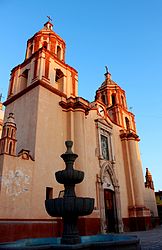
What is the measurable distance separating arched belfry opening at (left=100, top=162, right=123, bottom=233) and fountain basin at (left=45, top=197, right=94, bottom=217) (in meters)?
8.44

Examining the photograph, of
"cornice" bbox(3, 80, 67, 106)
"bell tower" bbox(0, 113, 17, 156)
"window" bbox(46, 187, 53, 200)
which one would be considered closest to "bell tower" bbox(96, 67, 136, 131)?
"cornice" bbox(3, 80, 67, 106)

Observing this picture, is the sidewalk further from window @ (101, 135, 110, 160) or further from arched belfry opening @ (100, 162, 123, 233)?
window @ (101, 135, 110, 160)

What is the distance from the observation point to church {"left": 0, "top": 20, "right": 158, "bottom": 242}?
9.54 meters

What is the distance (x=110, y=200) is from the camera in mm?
15289

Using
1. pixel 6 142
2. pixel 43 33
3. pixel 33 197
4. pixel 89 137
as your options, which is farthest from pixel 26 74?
pixel 33 197

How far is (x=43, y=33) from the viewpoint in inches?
706

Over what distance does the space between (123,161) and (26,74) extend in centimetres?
1092

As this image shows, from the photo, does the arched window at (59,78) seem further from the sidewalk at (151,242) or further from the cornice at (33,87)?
the sidewalk at (151,242)

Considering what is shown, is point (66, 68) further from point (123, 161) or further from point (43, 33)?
point (123, 161)

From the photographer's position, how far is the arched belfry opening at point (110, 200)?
554 inches

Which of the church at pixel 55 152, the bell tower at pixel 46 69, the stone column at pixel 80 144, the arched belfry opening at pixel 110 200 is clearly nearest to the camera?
the church at pixel 55 152

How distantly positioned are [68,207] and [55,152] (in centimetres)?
683

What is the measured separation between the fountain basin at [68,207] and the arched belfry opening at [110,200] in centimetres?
844

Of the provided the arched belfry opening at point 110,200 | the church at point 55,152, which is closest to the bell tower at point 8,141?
the church at point 55,152
